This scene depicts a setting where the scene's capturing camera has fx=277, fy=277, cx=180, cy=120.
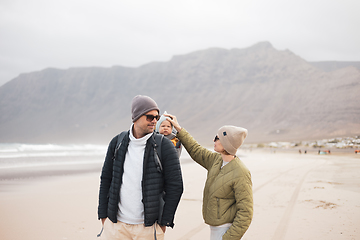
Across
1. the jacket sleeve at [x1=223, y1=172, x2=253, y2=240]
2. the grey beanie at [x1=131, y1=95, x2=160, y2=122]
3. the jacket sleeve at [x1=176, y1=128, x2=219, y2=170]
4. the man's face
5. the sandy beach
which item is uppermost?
the grey beanie at [x1=131, y1=95, x2=160, y2=122]

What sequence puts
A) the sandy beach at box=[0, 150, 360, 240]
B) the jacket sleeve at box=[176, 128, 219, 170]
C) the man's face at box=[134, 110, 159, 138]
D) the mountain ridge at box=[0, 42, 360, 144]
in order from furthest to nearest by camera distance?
the mountain ridge at box=[0, 42, 360, 144] < the sandy beach at box=[0, 150, 360, 240] < the jacket sleeve at box=[176, 128, 219, 170] < the man's face at box=[134, 110, 159, 138]

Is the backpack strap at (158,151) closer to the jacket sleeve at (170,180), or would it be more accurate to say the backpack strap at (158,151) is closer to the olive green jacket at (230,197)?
the jacket sleeve at (170,180)

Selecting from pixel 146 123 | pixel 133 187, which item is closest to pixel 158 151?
pixel 146 123

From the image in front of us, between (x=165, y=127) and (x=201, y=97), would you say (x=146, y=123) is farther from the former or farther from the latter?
(x=201, y=97)

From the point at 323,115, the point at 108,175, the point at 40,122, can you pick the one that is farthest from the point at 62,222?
Result: the point at 40,122

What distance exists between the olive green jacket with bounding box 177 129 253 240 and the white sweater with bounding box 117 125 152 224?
620 millimetres

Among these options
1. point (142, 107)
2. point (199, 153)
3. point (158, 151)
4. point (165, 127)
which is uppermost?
point (142, 107)

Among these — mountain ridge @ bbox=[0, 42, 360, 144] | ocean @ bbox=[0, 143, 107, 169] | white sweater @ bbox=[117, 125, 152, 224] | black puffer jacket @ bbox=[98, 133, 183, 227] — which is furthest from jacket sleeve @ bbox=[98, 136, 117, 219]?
mountain ridge @ bbox=[0, 42, 360, 144]

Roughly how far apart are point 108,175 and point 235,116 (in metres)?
83.0

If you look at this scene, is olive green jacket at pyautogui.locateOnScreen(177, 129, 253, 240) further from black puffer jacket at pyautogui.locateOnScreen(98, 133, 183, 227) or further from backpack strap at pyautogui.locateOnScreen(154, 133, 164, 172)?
backpack strap at pyautogui.locateOnScreen(154, 133, 164, 172)

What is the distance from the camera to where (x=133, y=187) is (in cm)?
231

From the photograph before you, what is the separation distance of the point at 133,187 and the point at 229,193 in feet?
2.67

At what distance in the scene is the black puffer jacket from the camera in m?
2.26

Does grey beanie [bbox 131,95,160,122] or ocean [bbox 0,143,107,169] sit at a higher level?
grey beanie [bbox 131,95,160,122]
